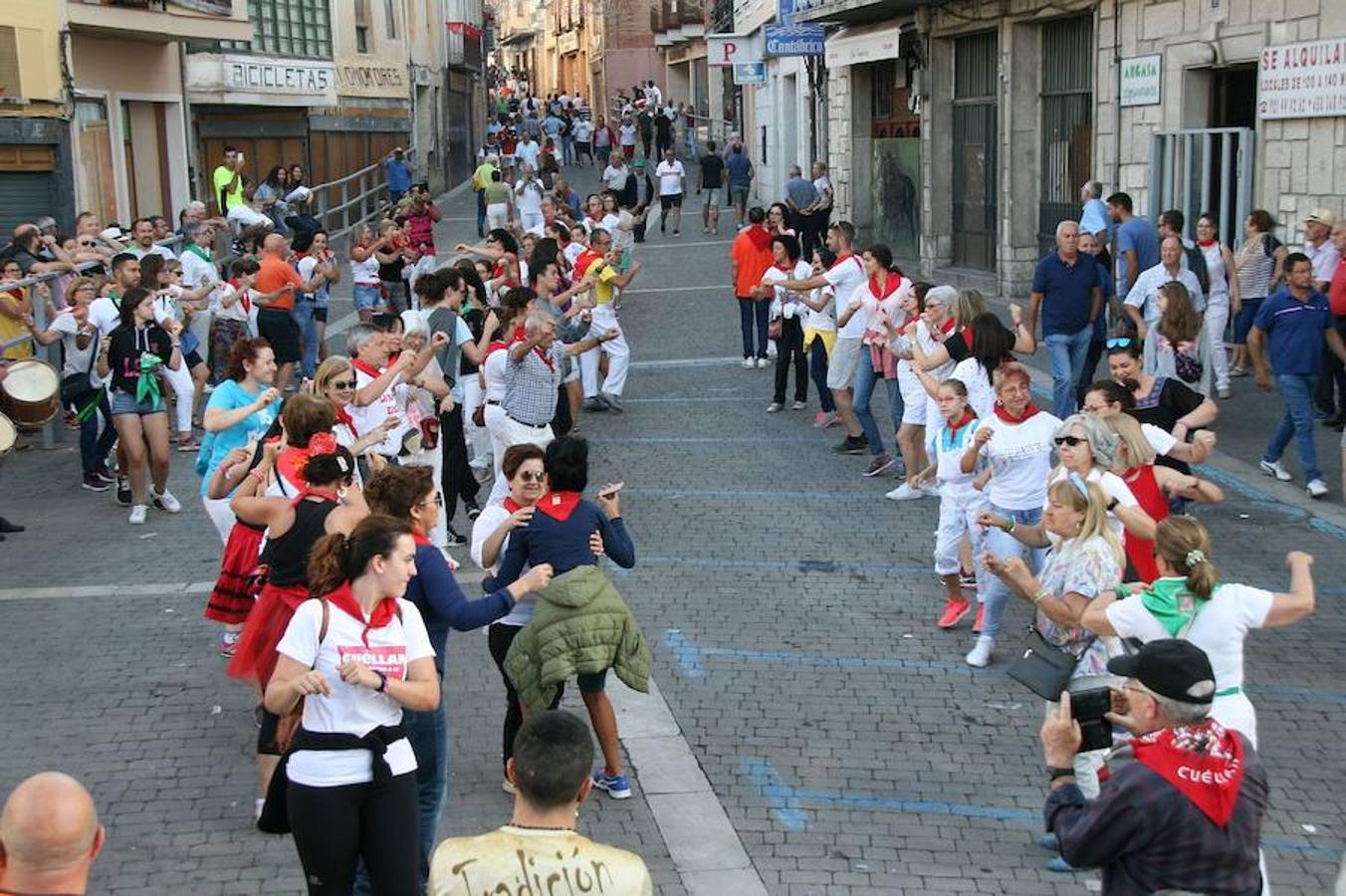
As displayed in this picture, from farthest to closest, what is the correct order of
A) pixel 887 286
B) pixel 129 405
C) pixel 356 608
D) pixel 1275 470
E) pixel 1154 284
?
pixel 1154 284 < pixel 887 286 < pixel 1275 470 < pixel 129 405 < pixel 356 608

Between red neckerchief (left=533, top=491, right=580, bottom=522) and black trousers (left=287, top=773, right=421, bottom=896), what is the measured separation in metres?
1.92

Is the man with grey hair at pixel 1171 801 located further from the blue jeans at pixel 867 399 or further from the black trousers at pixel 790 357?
the black trousers at pixel 790 357

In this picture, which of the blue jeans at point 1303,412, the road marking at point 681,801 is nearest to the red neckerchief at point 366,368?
the road marking at point 681,801

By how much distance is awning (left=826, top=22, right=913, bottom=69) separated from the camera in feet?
83.8

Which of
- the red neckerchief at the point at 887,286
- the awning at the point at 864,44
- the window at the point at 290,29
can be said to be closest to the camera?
the red neckerchief at the point at 887,286

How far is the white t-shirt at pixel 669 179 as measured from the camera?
3353 centimetres

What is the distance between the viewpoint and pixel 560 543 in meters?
6.82

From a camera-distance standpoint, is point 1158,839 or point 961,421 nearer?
point 1158,839

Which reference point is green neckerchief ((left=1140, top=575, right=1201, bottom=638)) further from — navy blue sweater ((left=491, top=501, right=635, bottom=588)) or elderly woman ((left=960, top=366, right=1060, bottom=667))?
elderly woman ((left=960, top=366, right=1060, bottom=667))

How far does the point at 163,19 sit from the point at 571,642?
21070mm

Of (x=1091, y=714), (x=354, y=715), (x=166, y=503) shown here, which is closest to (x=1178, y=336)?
(x=1091, y=714)

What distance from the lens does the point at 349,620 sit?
5.14 m

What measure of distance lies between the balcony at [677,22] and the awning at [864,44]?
2725cm

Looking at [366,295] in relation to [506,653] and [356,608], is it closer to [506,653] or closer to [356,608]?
[506,653]
